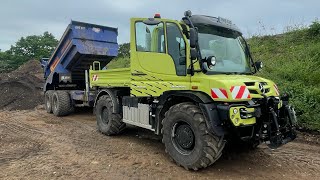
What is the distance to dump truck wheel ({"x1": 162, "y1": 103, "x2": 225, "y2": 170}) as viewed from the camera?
5250mm

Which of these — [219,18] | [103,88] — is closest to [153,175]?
[219,18]

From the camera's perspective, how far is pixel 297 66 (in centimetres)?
1066

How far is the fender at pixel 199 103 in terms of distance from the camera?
17.0 ft

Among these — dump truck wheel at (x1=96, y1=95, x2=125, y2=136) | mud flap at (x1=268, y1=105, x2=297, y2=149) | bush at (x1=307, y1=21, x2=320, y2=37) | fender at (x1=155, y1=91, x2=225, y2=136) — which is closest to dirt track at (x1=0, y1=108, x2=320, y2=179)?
dump truck wheel at (x1=96, y1=95, x2=125, y2=136)

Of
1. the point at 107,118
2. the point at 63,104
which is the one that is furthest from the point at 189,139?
the point at 63,104

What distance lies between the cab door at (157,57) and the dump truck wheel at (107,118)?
3.88ft

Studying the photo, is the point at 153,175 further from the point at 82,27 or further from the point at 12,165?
the point at 82,27

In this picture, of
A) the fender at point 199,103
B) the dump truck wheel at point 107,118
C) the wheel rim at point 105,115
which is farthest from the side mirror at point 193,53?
the wheel rim at point 105,115

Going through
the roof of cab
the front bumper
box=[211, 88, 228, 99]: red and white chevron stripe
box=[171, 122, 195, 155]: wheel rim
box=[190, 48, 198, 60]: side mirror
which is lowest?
box=[171, 122, 195, 155]: wheel rim

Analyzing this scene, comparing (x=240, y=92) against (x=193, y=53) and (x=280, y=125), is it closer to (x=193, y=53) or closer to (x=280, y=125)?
(x=193, y=53)

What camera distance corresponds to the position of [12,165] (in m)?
5.79

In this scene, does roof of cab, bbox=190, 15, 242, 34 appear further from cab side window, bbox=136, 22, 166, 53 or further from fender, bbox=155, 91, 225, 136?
fender, bbox=155, 91, 225, 136

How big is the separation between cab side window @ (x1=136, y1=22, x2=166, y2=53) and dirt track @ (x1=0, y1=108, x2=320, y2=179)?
203 centimetres

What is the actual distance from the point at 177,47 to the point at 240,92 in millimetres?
1454
